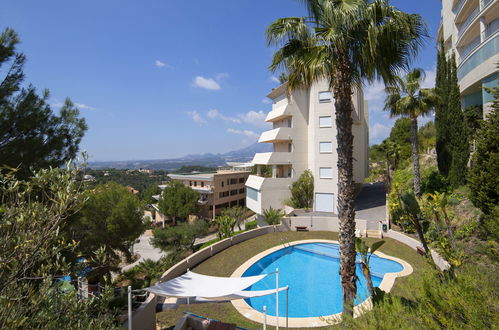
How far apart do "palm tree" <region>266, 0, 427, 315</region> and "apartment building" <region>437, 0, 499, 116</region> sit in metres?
10.3

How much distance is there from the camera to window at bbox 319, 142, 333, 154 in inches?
1010

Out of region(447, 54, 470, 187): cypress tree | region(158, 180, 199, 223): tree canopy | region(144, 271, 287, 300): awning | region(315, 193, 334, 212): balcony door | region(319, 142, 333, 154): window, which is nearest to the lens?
region(144, 271, 287, 300): awning

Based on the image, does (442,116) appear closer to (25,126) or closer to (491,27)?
(491,27)

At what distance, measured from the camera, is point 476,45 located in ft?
57.1

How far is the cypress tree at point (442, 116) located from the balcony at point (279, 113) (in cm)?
1390

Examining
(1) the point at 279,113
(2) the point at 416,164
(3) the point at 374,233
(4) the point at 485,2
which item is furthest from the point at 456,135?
(1) the point at 279,113

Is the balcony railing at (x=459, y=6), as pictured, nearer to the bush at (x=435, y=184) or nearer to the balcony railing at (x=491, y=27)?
the balcony railing at (x=491, y=27)

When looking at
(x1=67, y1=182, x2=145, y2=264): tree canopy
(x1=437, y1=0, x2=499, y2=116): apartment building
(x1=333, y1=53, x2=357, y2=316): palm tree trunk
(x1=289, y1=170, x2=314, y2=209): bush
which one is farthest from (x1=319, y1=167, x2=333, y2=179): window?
(x1=333, y1=53, x2=357, y2=316): palm tree trunk

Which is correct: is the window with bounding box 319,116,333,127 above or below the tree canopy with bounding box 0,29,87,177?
above

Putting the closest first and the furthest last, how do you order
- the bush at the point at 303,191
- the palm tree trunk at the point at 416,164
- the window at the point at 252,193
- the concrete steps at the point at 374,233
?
the concrete steps at the point at 374,233, the palm tree trunk at the point at 416,164, the bush at the point at 303,191, the window at the point at 252,193

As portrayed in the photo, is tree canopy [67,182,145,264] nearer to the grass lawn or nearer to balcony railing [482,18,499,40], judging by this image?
the grass lawn

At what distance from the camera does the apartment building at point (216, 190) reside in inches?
1970

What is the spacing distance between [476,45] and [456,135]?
277 inches

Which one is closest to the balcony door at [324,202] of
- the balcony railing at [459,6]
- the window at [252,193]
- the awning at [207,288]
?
the window at [252,193]
